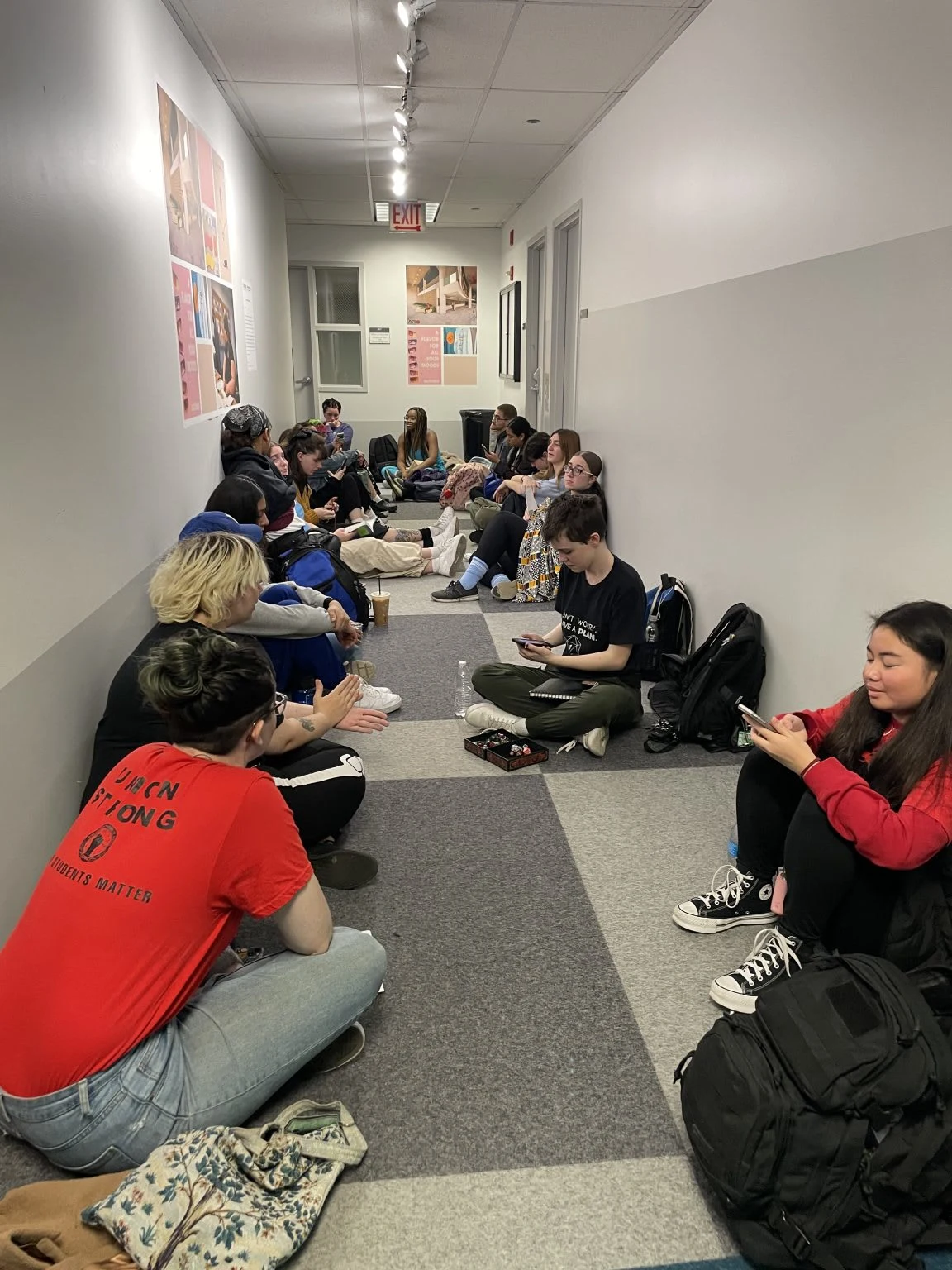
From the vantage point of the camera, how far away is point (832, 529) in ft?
9.39

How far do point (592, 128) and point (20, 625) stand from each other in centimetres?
555

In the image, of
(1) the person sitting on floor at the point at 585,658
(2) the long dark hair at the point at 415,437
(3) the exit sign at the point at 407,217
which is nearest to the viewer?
(1) the person sitting on floor at the point at 585,658

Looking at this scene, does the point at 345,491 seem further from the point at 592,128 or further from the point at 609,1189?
the point at 609,1189

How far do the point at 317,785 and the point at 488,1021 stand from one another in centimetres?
83

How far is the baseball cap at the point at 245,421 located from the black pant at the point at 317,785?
2854 millimetres

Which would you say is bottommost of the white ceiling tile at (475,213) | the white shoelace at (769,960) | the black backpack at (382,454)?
the white shoelace at (769,960)

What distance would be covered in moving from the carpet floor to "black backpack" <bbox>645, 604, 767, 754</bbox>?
10 cm

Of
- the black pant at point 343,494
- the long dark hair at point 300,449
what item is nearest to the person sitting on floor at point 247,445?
the long dark hair at point 300,449

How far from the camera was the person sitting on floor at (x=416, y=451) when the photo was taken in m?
9.18

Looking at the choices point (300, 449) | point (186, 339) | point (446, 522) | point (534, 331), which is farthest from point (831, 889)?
point (534, 331)

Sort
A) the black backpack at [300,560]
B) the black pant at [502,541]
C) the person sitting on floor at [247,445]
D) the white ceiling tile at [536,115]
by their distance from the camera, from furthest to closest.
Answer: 1. the black pant at [502,541]
2. the white ceiling tile at [536,115]
3. the person sitting on floor at [247,445]
4. the black backpack at [300,560]

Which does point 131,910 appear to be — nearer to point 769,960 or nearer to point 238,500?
point 769,960

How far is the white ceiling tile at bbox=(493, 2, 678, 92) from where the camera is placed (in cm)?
393

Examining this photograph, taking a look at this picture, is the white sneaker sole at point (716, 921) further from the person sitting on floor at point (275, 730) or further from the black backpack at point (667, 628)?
the black backpack at point (667, 628)
